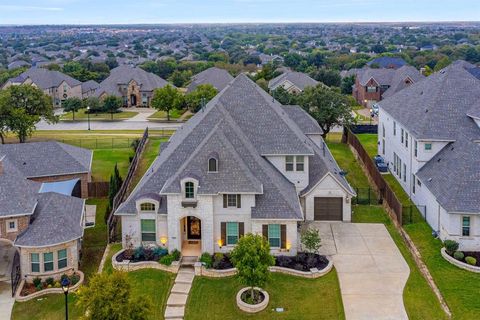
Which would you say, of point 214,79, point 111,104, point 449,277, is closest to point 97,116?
point 111,104

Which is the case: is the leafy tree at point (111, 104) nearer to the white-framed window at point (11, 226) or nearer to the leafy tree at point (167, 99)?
the leafy tree at point (167, 99)

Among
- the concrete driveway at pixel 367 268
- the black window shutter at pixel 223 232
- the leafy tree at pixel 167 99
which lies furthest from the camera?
the leafy tree at pixel 167 99

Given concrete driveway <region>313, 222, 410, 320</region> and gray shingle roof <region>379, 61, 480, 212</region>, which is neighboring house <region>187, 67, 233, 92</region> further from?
concrete driveway <region>313, 222, 410, 320</region>

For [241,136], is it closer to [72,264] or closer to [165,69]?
[72,264]

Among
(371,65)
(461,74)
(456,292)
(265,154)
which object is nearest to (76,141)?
(265,154)

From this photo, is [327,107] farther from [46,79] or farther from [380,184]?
[46,79]

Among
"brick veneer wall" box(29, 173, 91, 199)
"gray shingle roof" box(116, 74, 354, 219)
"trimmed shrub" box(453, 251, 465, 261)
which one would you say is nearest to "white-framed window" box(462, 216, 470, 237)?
"trimmed shrub" box(453, 251, 465, 261)


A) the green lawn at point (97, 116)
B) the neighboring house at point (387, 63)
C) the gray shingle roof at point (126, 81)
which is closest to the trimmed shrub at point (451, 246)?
the green lawn at point (97, 116)

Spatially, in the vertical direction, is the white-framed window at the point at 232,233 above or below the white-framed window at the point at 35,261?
above
